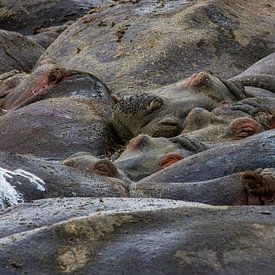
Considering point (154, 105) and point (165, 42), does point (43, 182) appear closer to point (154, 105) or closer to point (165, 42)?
point (154, 105)

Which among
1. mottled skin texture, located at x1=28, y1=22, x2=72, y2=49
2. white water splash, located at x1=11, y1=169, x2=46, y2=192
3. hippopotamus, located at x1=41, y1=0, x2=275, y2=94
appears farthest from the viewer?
mottled skin texture, located at x1=28, y1=22, x2=72, y2=49

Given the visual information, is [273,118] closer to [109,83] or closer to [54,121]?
[54,121]

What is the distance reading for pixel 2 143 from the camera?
9.19m

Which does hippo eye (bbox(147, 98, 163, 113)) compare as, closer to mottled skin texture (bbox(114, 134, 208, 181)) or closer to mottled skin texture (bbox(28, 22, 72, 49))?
mottled skin texture (bbox(114, 134, 208, 181))

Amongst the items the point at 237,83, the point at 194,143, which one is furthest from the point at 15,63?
the point at 194,143

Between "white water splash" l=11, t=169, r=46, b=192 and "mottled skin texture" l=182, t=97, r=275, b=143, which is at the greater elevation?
"white water splash" l=11, t=169, r=46, b=192

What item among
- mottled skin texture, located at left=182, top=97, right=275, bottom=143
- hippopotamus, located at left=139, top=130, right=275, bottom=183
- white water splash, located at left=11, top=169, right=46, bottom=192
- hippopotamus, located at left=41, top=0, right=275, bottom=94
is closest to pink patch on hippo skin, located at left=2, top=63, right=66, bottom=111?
hippopotamus, located at left=41, top=0, right=275, bottom=94

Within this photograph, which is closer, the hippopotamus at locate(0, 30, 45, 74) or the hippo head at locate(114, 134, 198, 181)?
the hippo head at locate(114, 134, 198, 181)

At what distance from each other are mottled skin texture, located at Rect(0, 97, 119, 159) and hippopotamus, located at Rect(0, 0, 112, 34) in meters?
7.98

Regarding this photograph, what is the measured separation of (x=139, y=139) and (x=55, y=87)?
3071mm

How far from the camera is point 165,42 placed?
12281 millimetres

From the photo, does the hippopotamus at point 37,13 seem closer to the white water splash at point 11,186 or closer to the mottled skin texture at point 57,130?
the mottled skin texture at point 57,130

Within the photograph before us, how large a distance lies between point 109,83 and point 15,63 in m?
2.39

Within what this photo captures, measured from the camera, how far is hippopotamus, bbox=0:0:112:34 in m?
17.8
